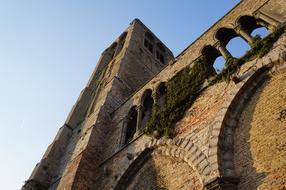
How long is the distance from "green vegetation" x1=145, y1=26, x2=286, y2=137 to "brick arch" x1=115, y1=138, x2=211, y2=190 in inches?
15.8

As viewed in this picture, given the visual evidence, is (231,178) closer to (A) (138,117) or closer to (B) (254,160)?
(B) (254,160)

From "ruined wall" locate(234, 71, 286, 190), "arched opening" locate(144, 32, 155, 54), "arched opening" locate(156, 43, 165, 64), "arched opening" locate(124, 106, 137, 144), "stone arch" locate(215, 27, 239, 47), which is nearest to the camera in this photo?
"ruined wall" locate(234, 71, 286, 190)

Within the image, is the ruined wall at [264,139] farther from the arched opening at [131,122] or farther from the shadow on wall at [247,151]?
the arched opening at [131,122]

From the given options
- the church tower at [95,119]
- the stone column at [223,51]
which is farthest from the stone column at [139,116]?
the stone column at [223,51]

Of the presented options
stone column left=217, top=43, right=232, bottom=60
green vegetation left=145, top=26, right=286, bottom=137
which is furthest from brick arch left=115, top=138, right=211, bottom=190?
stone column left=217, top=43, right=232, bottom=60

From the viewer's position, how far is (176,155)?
8.71 meters

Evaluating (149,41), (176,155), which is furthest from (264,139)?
(149,41)

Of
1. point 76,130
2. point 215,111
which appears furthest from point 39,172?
point 215,111

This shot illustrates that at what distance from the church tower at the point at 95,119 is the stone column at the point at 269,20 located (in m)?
5.67

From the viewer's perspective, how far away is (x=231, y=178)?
261 inches

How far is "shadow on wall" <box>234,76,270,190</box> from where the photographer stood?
6.39m

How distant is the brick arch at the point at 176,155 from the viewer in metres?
7.41

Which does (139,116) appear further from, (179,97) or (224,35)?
(224,35)

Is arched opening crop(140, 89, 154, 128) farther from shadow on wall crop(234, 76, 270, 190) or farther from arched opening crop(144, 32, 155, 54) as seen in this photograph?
arched opening crop(144, 32, 155, 54)
